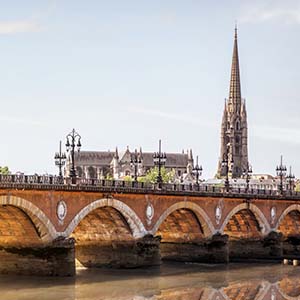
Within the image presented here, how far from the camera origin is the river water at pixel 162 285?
147ft

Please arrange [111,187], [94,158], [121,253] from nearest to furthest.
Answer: [111,187] < [121,253] < [94,158]

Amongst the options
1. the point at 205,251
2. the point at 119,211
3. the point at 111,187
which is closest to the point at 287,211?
the point at 205,251

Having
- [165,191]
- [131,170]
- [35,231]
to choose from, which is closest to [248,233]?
[165,191]

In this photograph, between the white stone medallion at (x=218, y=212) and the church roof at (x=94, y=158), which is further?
the church roof at (x=94, y=158)

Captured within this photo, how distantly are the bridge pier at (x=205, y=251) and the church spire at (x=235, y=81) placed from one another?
104829 millimetres

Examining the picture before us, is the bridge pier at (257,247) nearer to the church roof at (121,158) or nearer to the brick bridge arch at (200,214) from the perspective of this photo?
the brick bridge arch at (200,214)

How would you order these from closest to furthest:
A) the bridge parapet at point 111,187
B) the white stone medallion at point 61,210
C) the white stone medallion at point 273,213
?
the bridge parapet at point 111,187 → the white stone medallion at point 61,210 → the white stone medallion at point 273,213

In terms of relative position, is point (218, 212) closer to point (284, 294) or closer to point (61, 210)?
point (284, 294)

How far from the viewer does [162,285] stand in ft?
163

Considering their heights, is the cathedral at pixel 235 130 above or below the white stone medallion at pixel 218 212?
above

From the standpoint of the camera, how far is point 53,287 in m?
45.6

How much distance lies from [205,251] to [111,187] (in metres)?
13.1

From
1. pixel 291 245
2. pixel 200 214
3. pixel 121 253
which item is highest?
pixel 200 214

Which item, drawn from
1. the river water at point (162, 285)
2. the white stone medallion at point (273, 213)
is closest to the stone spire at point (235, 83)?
the white stone medallion at point (273, 213)
